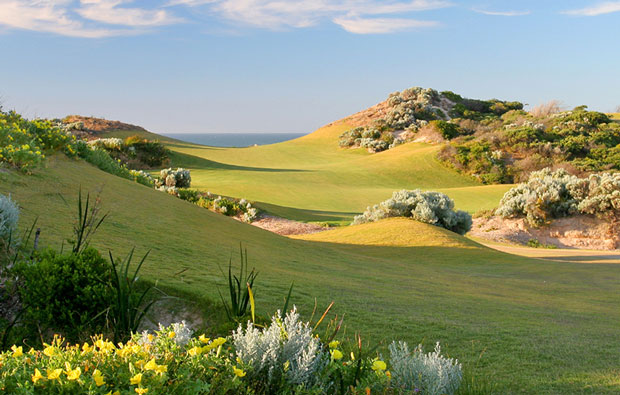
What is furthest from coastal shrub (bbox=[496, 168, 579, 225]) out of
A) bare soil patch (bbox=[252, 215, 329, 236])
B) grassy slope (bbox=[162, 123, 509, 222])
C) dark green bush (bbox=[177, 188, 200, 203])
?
dark green bush (bbox=[177, 188, 200, 203])

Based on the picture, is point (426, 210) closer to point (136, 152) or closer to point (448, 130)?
point (136, 152)

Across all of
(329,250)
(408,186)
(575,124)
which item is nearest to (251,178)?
(408,186)

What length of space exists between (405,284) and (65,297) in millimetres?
4941

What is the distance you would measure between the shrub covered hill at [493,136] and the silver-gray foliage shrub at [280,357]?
39611 millimetres

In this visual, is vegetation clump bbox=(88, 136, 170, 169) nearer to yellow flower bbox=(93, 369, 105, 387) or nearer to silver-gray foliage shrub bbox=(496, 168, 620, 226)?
silver-gray foliage shrub bbox=(496, 168, 620, 226)

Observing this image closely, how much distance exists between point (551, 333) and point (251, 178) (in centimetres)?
2710

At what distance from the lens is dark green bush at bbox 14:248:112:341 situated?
4168 millimetres

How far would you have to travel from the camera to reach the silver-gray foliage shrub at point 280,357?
9.27 feet

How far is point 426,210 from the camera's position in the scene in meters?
15.9

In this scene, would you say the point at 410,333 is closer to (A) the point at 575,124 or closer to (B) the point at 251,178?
(B) the point at 251,178

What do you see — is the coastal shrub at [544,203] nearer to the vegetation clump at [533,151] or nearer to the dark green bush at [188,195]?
the dark green bush at [188,195]

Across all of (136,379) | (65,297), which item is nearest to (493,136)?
(65,297)

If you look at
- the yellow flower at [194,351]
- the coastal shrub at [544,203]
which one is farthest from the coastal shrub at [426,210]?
the yellow flower at [194,351]

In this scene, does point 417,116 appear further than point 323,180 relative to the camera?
Yes
